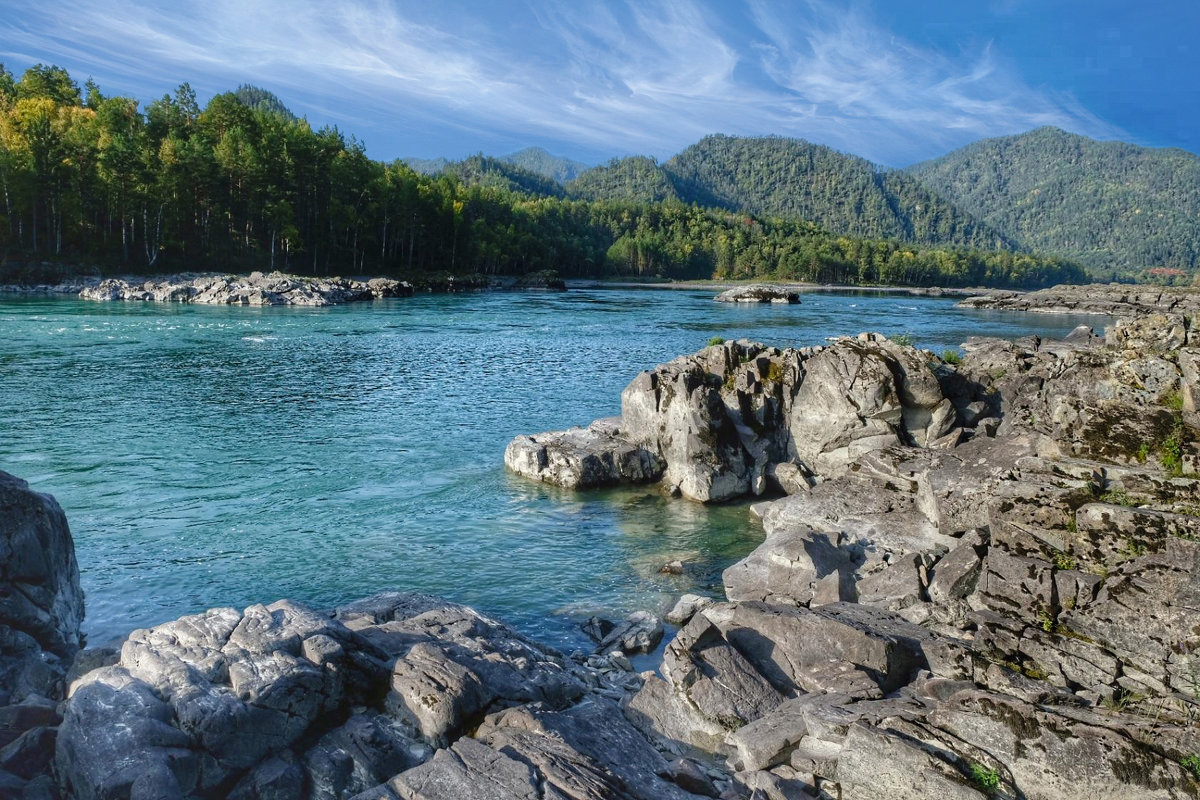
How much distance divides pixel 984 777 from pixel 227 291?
114 metres

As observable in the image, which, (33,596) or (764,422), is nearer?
(33,596)

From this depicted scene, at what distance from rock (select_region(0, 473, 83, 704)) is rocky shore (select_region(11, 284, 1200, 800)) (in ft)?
0.20

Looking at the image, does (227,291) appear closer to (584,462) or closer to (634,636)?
(584,462)

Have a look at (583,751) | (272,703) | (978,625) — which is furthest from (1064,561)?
(272,703)

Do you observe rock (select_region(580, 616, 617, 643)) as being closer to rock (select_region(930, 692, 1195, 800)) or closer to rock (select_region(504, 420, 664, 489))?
rock (select_region(930, 692, 1195, 800))

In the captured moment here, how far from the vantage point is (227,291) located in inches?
4242

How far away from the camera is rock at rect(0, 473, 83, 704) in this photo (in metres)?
15.0

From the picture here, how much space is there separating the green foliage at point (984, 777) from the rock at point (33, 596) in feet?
53.9

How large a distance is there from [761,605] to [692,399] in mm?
14639

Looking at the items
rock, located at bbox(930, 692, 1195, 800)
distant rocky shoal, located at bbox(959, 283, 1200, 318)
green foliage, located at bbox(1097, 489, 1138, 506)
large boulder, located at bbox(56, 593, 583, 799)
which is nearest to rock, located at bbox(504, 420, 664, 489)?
large boulder, located at bbox(56, 593, 583, 799)

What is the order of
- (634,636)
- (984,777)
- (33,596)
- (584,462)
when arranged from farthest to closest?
(584,462), (634,636), (33,596), (984,777)

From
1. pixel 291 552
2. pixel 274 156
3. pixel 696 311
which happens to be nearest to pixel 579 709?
pixel 291 552

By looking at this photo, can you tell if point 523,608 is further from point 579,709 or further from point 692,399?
point 692,399

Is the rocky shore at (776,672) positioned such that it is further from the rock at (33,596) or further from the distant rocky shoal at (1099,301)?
the distant rocky shoal at (1099,301)
